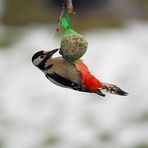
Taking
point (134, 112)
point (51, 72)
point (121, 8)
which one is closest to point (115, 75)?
point (134, 112)

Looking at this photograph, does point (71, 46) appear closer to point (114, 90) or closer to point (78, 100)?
point (114, 90)

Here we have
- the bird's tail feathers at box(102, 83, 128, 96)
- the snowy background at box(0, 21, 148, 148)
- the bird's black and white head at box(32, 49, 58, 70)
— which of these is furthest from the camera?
the snowy background at box(0, 21, 148, 148)

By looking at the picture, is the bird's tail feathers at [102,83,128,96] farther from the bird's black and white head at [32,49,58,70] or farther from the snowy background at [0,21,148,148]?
the snowy background at [0,21,148,148]

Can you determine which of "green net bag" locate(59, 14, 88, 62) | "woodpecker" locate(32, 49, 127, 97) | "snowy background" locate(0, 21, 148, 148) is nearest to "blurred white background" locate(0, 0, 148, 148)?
"snowy background" locate(0, 21, 148, 148)

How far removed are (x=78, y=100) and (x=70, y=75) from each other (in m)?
6.63

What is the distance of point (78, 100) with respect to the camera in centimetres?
923

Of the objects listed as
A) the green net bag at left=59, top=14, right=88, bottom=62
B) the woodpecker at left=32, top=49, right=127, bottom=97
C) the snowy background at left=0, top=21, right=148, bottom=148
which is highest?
the green net bag at left=59, top=14, right=88, bottom=62

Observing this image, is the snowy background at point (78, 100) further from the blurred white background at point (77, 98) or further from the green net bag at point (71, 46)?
the green net bag at point (71, 46)

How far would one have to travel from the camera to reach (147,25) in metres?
11.3

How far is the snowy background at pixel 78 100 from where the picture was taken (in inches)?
327

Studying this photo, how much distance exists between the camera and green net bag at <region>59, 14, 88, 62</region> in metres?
2.72

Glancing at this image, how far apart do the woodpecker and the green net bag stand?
3 cm

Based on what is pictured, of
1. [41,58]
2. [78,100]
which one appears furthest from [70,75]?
[78,100]

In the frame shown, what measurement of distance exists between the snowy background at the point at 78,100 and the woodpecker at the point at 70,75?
213 inches
